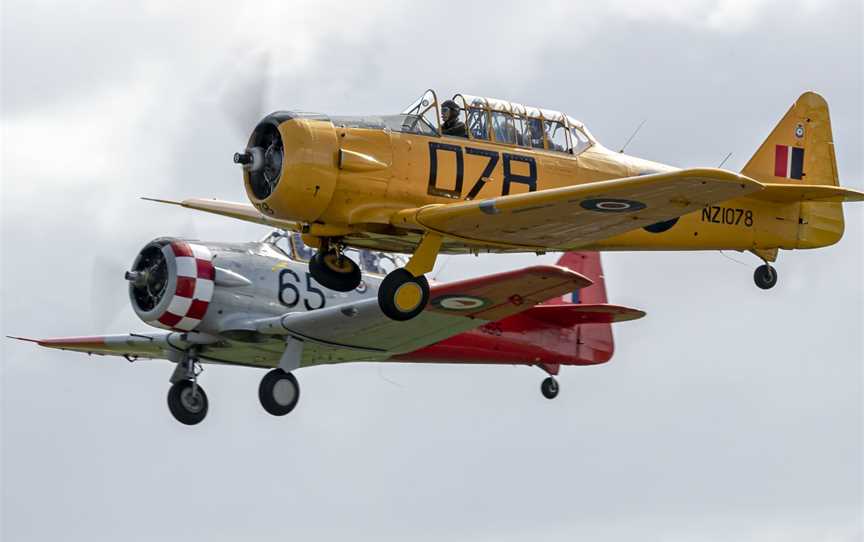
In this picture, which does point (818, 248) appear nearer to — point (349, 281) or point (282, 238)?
point (349, 281)

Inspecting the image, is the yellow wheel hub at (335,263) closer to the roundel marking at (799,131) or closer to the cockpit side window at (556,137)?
the cockpit side window at (556,137)

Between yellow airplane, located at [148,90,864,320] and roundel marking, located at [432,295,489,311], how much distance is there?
11.2 feet

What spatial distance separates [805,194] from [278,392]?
24.0 ft

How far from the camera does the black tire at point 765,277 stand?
67.2 ft

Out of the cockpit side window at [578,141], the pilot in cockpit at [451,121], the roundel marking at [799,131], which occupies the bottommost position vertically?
the pilot in cockpit at [451,121]

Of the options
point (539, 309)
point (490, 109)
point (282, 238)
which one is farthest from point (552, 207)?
point (539, 309)

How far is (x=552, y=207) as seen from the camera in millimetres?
17344

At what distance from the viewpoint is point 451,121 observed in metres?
18.7

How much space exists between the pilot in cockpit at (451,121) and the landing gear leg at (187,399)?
680 cm

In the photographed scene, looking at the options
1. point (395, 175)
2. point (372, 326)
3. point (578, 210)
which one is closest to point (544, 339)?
point (372, 326)

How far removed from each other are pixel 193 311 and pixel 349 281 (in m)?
5.05

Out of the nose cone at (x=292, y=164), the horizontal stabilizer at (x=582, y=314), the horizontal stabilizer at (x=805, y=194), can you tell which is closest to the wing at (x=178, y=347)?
the horizontal stabilizer at (x=582, y=314)

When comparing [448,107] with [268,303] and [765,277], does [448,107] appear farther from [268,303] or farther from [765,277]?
[268,303]

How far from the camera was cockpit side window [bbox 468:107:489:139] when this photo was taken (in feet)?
61.5
